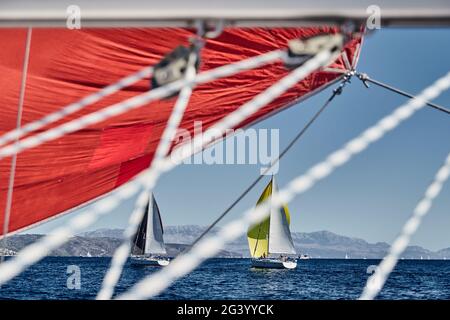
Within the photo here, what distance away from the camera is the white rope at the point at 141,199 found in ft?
4.08

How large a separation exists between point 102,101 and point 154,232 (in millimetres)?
37051

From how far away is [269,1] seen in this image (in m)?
1.11

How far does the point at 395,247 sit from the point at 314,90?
5.39 ft

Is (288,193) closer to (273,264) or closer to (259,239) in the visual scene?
(259,239)

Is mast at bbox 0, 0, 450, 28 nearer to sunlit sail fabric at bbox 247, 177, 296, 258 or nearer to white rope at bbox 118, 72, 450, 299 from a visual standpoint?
white rope at bbox 118, 72, 450, 299

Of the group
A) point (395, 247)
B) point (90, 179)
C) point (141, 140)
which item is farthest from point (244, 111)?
point (90, 179)

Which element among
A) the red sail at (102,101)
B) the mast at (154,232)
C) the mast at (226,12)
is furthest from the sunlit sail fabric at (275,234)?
the mast at (226,12)

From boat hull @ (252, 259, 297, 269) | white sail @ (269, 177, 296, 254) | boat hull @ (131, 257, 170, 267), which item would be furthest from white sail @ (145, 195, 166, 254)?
white sail @ (269, 177, 296, 254)

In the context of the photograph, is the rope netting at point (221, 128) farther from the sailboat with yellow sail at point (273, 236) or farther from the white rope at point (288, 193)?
the sailboat with yellow sail at point (273, 236)

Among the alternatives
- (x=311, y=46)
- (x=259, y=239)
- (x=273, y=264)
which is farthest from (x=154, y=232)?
(x=311, y=46)

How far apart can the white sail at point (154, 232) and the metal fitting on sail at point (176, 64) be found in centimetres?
3579

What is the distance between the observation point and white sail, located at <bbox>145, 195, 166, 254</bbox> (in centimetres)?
3747

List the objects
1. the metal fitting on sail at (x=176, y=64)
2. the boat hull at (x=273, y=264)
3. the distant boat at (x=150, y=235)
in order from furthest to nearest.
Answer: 1. the boat hull at (x=273, y=264)
2. the distant boat at (x=150, y=235)
3. the metal fitting on sail at (x=176, y=64)
